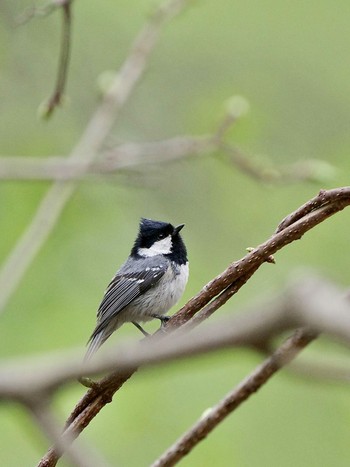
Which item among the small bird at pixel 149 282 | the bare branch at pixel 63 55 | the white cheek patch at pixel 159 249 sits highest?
the bare branch at pixel 63 55

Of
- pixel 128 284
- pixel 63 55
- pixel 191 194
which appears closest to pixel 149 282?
pixel 128 284

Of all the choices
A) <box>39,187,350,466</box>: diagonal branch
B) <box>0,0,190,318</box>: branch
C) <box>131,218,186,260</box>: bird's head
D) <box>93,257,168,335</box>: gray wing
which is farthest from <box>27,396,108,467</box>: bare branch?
<box>131,218,186,260</box>: bird's head

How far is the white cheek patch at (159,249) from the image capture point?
450 centimetres

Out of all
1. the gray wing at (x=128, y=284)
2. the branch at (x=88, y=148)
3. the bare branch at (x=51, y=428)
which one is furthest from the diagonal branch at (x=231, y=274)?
the gray wing at (x=128, y=284)

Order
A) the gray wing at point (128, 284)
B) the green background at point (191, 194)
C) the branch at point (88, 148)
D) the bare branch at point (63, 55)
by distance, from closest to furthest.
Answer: the bare branch at point (63, 55)
the branch at point (88, 148)
the gray wing at point (128, 284)
the green background at point (191, 194)

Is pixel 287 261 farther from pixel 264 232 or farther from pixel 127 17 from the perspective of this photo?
pixel 127 17

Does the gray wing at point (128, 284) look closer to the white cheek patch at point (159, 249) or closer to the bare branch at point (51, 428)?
the white cheek patch at point (159, 249)

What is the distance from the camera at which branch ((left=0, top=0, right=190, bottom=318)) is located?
341 cm

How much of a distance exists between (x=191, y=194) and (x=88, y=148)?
125 centimetres

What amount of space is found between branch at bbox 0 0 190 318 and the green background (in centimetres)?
20

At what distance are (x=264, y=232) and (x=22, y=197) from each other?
61.6 inches

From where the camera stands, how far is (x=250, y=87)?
618cm

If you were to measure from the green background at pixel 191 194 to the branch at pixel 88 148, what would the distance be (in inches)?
7.9

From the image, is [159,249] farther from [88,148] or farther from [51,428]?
[51,428]
